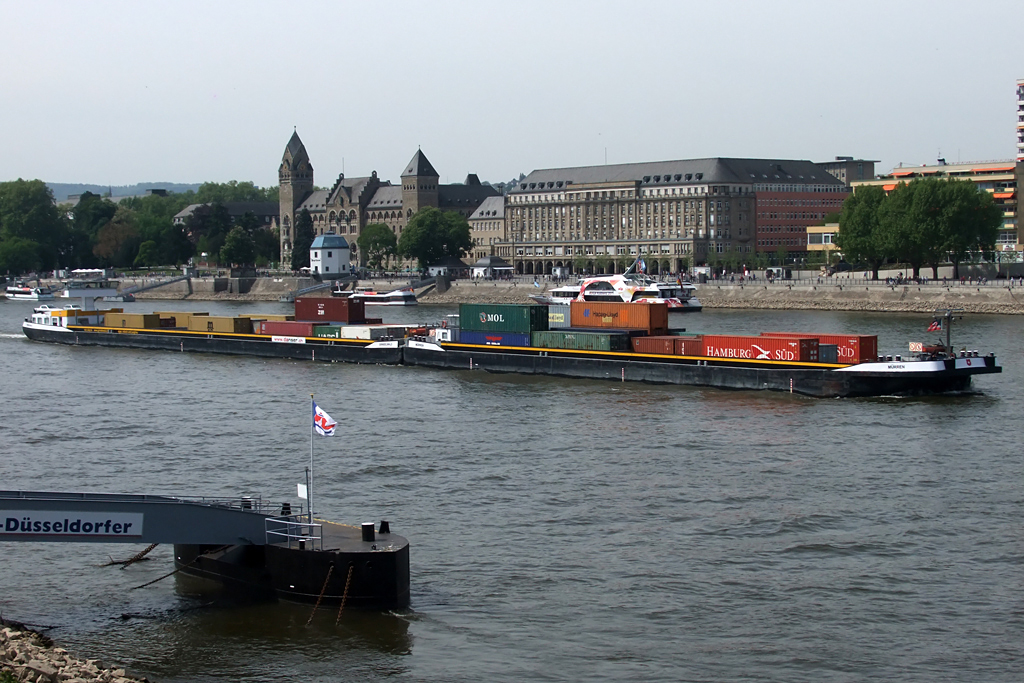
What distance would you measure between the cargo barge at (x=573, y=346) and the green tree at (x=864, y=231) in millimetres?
61246

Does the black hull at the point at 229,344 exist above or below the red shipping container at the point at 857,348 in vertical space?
below

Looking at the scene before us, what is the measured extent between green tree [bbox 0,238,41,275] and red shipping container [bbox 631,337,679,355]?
509 ft

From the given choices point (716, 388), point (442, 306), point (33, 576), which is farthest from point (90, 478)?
point (442, 306)

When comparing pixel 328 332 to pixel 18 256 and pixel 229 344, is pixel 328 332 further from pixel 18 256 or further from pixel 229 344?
pixel 18 256

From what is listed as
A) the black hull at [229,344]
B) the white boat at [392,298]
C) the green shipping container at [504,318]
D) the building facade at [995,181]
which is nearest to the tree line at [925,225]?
the building facade at [995,181]

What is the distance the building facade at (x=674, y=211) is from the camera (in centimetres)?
16562

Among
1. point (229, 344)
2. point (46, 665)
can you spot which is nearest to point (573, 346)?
point (229, 344)

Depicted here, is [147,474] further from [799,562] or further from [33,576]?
[799,562]

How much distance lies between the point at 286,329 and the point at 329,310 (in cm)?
380

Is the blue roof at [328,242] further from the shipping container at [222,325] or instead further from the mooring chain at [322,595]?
the mooring chain at [322,595]

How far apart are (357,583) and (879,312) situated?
91574 mm

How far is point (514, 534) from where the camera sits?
2988 cm

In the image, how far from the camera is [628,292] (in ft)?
340

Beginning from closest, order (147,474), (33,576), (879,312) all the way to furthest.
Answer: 1. (33,576)
2. (147,474)
3. (879,312)
